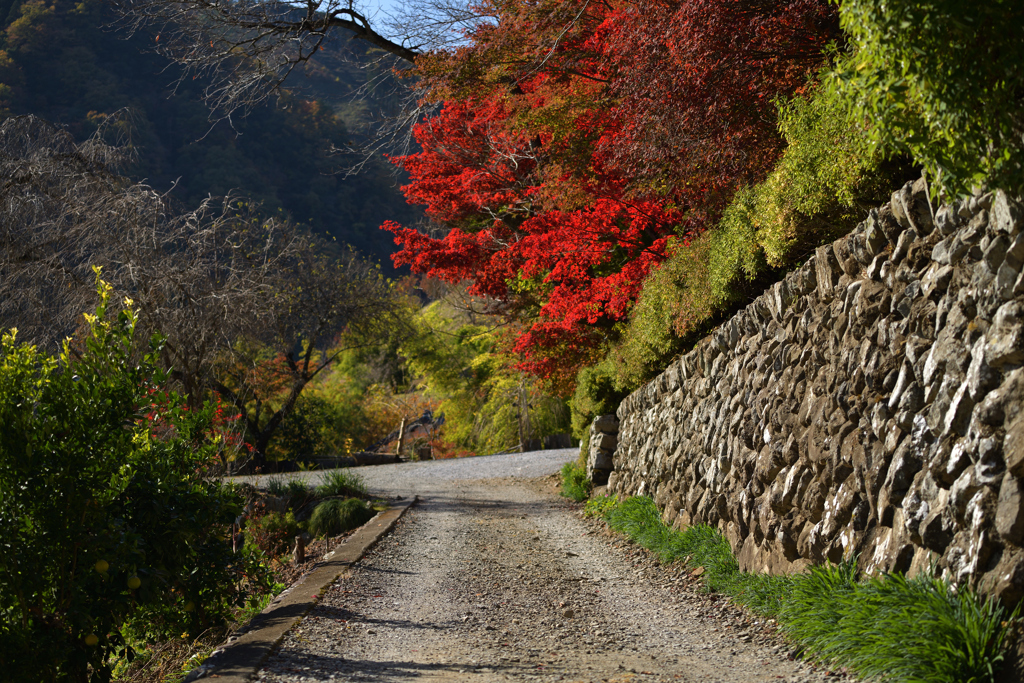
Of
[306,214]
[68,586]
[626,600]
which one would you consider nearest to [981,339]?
[626,600]

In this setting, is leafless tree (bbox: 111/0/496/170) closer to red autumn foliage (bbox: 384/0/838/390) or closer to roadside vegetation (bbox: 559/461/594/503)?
red autumn foliage (bbox: 384/0/838/390)

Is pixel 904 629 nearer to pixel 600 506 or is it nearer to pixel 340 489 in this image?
pixel 600 506

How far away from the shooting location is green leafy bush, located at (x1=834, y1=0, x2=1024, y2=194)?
90.5 inches

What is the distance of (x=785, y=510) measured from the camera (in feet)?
14.2

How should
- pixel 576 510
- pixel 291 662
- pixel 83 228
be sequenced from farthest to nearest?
pixel 576 510 < pixel 83 228 < pixel 291 662

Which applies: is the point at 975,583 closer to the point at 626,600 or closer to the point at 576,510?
the point at 626,600

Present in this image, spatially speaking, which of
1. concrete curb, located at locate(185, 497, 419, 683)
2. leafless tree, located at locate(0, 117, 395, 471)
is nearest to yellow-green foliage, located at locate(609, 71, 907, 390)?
concrete curb, located at locate(185, 497, 419, 683)

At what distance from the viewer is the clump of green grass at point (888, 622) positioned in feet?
8.29

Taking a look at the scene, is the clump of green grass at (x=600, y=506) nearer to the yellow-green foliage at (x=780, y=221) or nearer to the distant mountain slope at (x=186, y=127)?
the yellow-green foliage at (x=780, y=221)

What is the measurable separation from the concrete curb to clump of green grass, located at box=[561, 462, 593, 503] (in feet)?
11.3

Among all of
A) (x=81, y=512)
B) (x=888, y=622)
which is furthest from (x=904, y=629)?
(x=81, y=512)

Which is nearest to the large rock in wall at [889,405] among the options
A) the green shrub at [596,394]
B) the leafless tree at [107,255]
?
the green shrub at [596,394]

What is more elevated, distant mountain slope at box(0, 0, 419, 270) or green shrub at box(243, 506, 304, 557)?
distant mountain slope at box(0, 0, 419, 270)

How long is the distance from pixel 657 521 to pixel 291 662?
13.2 ft
